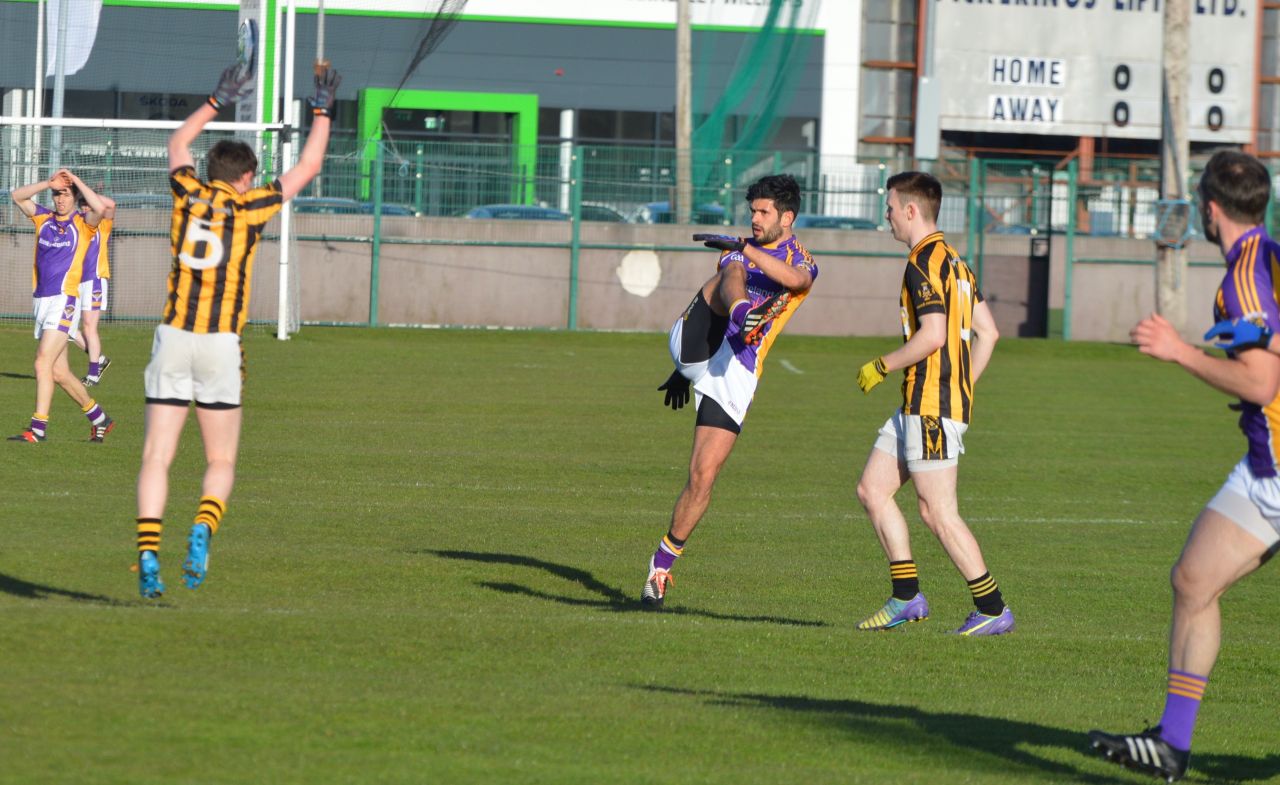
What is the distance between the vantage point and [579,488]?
13.6 metres

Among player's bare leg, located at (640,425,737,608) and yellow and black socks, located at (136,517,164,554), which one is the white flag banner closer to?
player's bare leg, located at (640,425,737,608)

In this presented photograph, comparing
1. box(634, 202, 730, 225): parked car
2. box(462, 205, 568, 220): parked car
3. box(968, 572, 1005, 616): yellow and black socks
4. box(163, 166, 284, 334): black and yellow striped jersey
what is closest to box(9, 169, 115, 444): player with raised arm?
box(163, 166, 284, 334): black and yellow striped jersey

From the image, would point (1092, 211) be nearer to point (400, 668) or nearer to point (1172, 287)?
point (1172, 287)

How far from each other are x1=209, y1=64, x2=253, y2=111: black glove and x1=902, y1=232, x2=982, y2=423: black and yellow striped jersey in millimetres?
3086

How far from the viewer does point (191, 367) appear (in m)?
7.52

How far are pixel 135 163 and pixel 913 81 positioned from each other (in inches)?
1138

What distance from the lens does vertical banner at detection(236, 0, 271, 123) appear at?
81.6ft

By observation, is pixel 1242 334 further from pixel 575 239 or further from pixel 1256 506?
pixel 575 239

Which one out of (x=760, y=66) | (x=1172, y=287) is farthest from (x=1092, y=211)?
(x=760, y=66)

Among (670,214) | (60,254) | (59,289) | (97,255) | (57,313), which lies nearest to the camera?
(57,313)

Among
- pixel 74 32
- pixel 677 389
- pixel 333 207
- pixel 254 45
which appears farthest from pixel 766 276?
pixel 333 207

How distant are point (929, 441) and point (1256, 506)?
2522 mm

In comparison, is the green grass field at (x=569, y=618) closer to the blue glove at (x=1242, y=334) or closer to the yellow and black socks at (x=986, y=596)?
the yellow and black socks at (x=986, y=596)

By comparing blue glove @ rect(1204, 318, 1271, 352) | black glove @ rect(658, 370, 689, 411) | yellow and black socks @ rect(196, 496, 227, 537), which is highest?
blue glove @ rect(1204, 318, 1271, 352)
